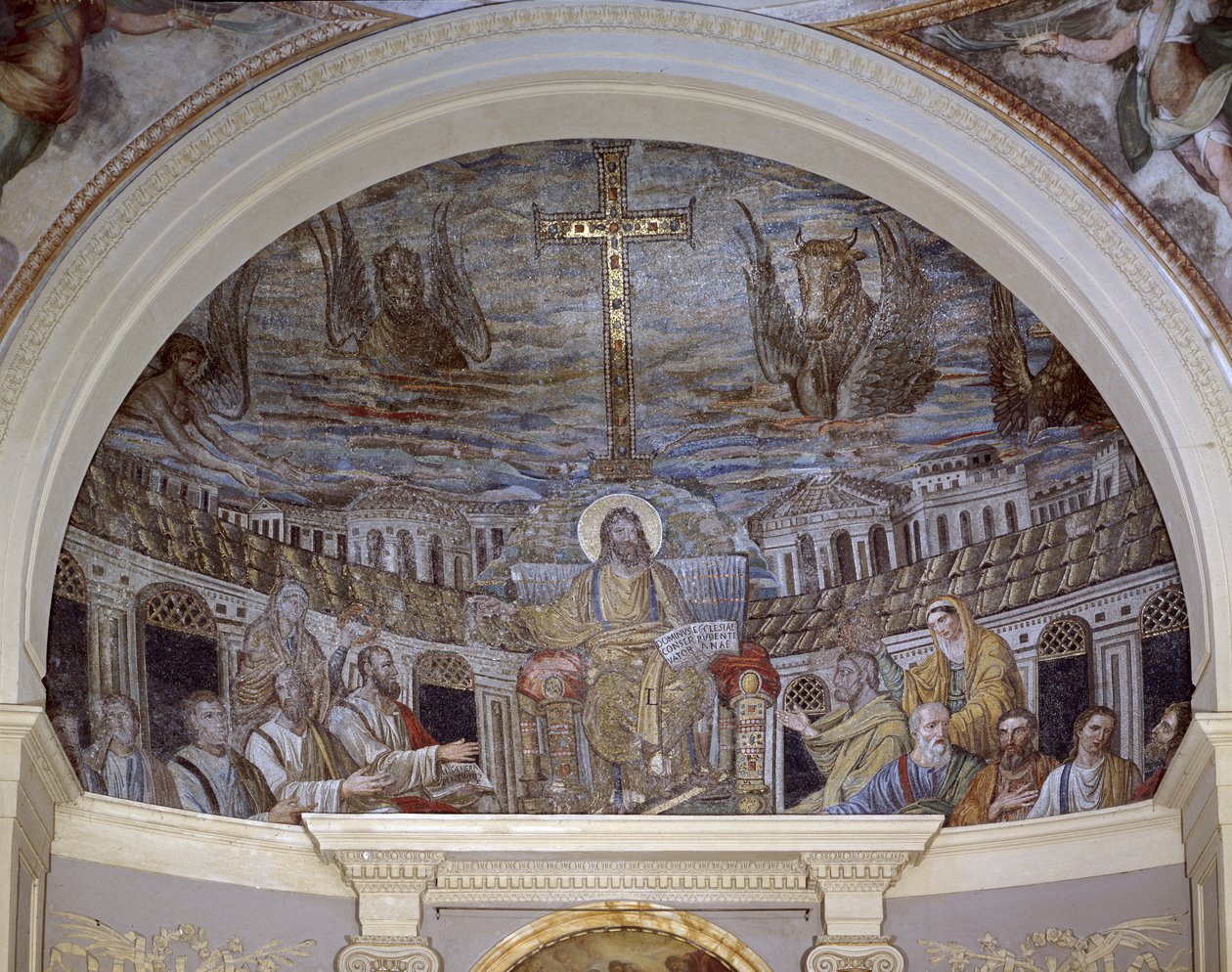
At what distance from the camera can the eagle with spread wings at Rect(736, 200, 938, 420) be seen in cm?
1658

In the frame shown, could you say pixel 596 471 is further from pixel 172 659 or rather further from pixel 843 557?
pixel 172 659

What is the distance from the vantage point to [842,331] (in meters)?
16.8

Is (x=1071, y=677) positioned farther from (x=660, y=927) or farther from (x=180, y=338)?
(x=180, y=338)

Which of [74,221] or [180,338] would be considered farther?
[180,338]

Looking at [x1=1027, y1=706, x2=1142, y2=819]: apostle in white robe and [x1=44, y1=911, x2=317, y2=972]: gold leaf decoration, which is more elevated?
[x1=1027, y1=706, x2=1142, y2=819]: apostle in white robe

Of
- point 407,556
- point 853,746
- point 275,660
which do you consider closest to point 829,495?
point 853,746

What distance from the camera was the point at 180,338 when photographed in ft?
52.4

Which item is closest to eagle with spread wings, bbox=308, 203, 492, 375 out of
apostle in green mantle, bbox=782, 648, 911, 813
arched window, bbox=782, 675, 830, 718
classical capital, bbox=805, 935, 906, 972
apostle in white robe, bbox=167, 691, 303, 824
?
apostle in white robe, bbox=167, 691, 303, 824

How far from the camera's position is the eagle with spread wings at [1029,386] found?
16031 millimetres

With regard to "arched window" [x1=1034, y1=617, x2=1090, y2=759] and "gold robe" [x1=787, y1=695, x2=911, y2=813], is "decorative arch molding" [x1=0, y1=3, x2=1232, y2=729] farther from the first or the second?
"gold robe" [x1=787, y1=695, x2=911, y2=813]

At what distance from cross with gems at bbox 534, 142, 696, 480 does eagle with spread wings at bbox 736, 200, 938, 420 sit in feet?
2.30

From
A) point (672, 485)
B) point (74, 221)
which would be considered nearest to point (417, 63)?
point (74, 221)

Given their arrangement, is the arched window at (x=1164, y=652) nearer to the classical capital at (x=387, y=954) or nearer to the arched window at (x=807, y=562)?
the arched window at (x=807, y=562)

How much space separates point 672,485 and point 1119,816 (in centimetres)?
430
